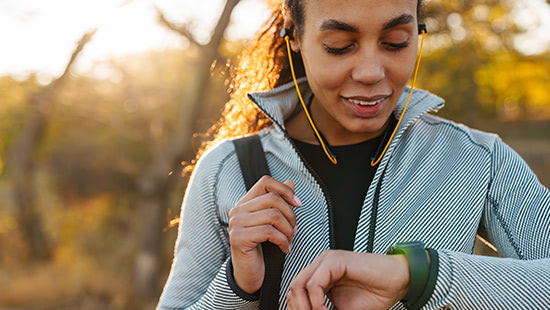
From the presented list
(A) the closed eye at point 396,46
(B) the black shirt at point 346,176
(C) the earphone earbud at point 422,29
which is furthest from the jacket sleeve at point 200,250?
(C) the earphone earbud at point 422,29

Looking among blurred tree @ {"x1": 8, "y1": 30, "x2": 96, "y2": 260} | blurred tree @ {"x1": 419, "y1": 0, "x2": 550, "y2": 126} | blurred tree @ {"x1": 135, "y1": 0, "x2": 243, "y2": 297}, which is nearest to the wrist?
blurred tree @ {"x1": 135, "y1": 0, "x2": 243, "y2": 297}

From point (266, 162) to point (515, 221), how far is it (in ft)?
2.76

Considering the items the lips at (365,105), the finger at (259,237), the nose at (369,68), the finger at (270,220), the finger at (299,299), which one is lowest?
the finger at (299,299)

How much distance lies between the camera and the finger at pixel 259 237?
1608 millimetres

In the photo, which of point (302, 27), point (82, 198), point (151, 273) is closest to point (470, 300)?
point (302, 27)

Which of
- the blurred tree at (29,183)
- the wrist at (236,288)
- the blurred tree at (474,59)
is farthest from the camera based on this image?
the blurred tree at (29,183)

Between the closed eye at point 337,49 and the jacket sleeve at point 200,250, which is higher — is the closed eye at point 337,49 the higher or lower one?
the higher one

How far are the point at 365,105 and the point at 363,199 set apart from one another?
0.32 metres

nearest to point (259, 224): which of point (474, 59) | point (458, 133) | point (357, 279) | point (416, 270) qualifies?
point (357, 279)

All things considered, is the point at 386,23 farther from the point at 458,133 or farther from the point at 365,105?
the point at 458,133

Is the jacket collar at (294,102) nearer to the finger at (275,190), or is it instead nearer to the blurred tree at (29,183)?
the finger at (275,190)

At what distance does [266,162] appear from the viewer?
2049mm

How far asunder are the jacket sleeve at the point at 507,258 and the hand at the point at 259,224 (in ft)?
1.42

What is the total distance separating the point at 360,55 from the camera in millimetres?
1813
